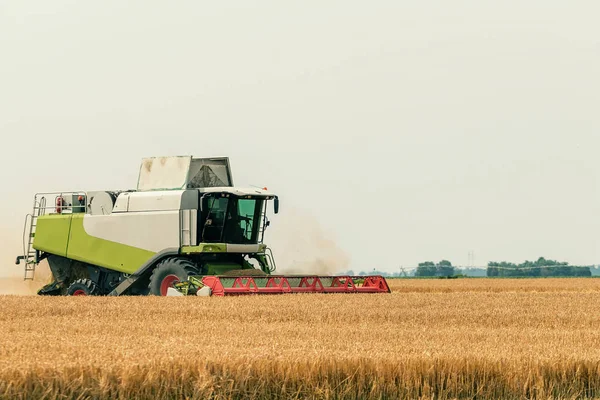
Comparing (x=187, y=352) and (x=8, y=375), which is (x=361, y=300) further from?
(x=8, y=375)

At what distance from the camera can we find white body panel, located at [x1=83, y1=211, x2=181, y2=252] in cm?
2417

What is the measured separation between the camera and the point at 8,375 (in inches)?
349

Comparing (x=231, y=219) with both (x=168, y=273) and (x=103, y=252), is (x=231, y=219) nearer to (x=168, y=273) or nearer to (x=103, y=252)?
(x=168, y=273)

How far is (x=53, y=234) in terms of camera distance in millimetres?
26250

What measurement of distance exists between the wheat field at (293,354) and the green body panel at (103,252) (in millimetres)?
7030

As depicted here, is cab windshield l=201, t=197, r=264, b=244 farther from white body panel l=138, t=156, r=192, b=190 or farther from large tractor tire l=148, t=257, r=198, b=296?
white body panel l=138, t=156, r=192, b=190

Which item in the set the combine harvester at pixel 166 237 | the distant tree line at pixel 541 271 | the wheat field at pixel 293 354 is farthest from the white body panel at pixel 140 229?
the distant tree line at pixel 541 271

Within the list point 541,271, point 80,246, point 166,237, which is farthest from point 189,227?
point 541,271

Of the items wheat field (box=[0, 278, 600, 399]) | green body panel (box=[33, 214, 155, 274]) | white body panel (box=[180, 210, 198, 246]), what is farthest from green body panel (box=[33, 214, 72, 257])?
wheat field (box=[0, 278, 600, 399])

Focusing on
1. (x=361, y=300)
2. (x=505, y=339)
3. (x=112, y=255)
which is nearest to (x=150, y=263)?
(x=112, y=255)

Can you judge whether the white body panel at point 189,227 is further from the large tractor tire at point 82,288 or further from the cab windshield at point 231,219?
the large tractor tire at point 82,288

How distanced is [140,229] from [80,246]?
198 cm

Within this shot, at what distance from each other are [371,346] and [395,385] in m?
1.68

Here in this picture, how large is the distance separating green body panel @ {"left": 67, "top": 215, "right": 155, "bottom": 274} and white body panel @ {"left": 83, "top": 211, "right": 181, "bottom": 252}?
0.42 ft
